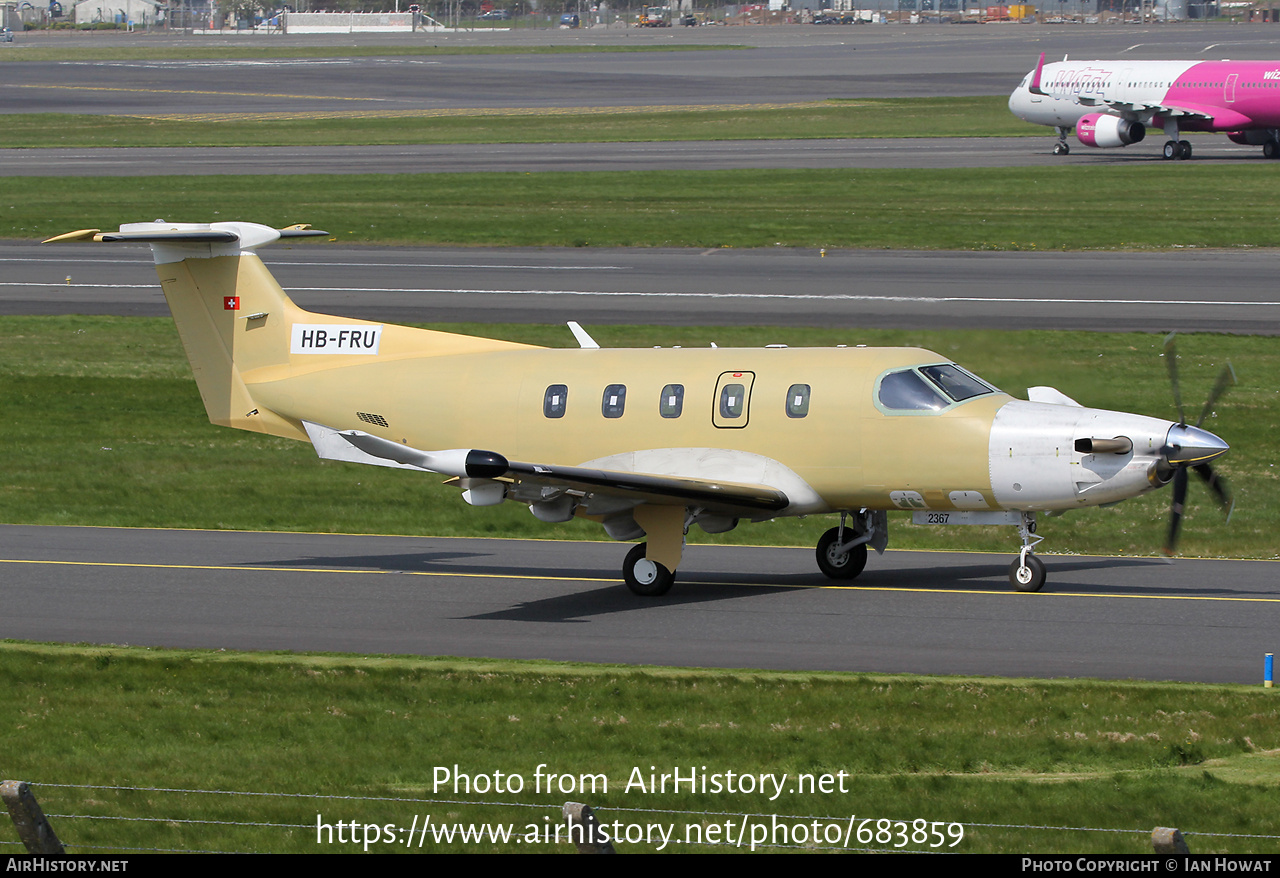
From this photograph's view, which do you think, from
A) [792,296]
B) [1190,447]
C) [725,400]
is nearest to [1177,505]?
[1190,447]

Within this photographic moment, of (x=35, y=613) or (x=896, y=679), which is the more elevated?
(x=896, y=679)

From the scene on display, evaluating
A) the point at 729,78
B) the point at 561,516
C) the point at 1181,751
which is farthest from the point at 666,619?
the point at 729,78

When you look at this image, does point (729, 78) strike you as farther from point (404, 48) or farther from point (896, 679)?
point (896, 679)

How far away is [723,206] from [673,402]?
3937 cm

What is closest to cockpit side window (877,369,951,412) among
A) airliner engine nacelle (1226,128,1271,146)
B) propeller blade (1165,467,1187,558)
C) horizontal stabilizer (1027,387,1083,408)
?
horizontal stabilizer (1027,387,1083,408)

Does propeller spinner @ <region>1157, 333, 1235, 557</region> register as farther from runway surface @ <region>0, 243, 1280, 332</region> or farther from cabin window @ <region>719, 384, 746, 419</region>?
runway surface @ <region>0, 243, 1280, 332</region>

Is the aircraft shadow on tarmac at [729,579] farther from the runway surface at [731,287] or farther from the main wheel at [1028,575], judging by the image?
the runway surface at [731,287]

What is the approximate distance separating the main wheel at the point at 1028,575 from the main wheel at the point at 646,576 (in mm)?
4256

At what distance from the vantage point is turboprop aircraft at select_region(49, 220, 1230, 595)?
18734mm

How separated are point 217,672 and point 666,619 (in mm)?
5334

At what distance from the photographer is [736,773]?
13.8 meters

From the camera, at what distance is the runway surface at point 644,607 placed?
1730 cm

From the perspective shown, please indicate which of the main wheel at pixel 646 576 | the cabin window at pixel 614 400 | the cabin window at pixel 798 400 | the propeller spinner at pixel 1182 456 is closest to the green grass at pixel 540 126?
the cabin window at pixel 614 400

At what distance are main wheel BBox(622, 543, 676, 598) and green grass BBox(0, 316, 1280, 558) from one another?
429cm
